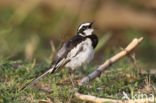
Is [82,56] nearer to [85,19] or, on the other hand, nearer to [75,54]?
[75,54]

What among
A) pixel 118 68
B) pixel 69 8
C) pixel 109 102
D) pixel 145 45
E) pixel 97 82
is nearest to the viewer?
pixel 109 102

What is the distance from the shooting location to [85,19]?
1076 centimetres

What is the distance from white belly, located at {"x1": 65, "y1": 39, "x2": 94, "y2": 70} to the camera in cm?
Result: 572

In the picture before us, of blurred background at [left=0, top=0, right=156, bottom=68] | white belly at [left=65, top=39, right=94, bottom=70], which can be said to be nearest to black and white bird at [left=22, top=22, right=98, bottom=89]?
white belly at [left=65, top=39, right=94, bottom=70]

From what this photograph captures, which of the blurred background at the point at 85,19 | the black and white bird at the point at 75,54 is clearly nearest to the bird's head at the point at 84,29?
the black and white bird at the point at 75,54

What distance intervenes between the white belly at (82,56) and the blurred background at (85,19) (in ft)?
14.1

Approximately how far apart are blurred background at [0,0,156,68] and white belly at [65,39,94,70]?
429cm

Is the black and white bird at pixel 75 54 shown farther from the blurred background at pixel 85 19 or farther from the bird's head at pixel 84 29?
the blurred background at pixel 85 19

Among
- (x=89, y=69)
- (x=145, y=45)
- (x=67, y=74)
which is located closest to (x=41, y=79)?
(x=67, y=74)

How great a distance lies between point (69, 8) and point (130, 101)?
6.94 meters

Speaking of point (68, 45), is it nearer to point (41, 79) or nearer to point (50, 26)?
point (41, 79)

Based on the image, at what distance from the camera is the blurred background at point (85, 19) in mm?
10477

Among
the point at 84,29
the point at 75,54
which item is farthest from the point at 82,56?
the point at 84,29

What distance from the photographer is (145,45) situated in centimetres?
1036
